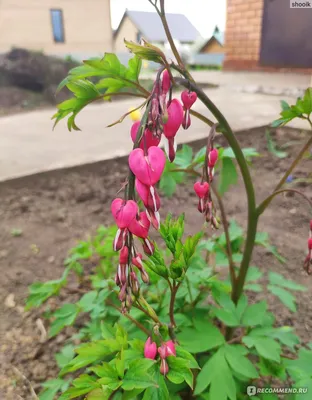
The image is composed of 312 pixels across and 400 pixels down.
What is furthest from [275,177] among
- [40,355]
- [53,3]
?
[53,3]

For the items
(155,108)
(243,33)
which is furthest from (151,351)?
(243,33)

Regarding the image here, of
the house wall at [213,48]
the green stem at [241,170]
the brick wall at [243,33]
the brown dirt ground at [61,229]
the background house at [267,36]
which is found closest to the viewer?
the green stem at [241,170]

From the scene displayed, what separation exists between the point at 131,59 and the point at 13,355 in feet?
2.75

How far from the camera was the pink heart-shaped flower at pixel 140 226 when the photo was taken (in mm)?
423

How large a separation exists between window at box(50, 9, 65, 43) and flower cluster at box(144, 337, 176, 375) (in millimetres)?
5932

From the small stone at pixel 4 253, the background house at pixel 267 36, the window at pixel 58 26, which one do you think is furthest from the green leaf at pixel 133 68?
the window at pixel 58 26

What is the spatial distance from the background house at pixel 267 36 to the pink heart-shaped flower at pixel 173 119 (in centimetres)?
458

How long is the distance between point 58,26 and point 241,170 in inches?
231

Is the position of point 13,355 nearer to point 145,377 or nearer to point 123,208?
point 145,377

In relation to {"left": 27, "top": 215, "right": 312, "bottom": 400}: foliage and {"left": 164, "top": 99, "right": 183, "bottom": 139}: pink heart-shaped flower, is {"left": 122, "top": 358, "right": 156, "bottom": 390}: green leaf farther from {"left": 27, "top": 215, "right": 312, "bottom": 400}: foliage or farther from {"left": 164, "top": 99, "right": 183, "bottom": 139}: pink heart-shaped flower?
Answer: {"left": 164, "top": 99, "right": 183, "bottom": 139}: pink heart-shaped flower

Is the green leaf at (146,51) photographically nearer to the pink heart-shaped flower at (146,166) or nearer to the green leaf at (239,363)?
the pink heart-shaped flower at (146,166)

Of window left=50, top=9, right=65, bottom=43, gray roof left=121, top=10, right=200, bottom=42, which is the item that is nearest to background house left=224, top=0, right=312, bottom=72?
gray roof left=121, top=10, right=200, bottom=42

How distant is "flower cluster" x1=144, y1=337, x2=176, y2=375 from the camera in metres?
0.54

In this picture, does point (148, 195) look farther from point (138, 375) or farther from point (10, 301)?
point (10, 301)
